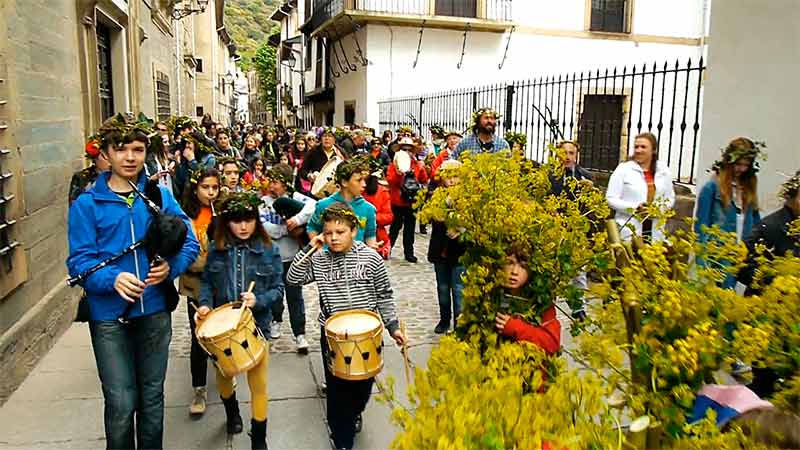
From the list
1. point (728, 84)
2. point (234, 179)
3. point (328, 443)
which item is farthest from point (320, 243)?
point (728, 84)

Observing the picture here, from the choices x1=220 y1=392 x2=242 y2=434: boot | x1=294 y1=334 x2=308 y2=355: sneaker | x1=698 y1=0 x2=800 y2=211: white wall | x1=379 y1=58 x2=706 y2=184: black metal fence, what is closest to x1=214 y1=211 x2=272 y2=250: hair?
x1=220 y1=392 x2=242 y2=434: boot

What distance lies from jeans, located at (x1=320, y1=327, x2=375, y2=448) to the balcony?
15746 millimetres

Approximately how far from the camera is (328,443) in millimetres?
4035

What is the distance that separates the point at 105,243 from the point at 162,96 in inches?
540

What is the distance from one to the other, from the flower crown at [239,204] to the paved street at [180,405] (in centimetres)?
142

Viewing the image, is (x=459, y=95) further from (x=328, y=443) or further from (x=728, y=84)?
(x=328, y=443)

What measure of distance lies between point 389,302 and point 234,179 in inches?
109

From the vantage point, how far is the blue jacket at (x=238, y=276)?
13.5 ft

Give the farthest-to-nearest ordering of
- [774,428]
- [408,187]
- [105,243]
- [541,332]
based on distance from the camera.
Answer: [408,187] → [105,243] → [541,332] → [774,428]

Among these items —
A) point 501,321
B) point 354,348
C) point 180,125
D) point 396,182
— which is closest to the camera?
point 501,321

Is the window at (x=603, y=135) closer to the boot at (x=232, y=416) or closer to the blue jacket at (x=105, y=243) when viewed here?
the boot at (x=232, y=416)

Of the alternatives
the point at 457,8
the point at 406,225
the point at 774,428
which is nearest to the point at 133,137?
the point at 774,428

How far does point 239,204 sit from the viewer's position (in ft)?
13.7

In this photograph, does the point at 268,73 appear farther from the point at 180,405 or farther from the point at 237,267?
the point at 237,267
